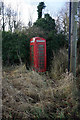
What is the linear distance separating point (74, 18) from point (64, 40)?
3.81 meters

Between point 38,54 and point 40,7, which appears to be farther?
point 40,7

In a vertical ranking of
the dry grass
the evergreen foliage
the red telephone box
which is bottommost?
the dry grass

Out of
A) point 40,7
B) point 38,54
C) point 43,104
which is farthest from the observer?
point 40,7

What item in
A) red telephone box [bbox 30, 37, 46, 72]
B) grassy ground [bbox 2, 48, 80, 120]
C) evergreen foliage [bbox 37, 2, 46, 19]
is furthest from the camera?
evergreen foliage [bbox 37, 2, 46, 19]

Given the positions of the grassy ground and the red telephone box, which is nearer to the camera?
the grassy ground

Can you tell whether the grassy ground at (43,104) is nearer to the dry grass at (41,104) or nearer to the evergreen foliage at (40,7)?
the dry grass at (41,104)

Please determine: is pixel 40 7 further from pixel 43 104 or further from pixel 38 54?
pixel 43 104

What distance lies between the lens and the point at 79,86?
391cm

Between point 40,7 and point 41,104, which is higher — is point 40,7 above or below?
above

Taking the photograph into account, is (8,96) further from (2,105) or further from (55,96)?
(55,96)

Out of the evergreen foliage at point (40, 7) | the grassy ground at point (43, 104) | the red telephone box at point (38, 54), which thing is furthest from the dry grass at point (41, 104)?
the evergreen foliage at point (40, 7)

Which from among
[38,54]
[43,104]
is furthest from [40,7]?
[43,104]

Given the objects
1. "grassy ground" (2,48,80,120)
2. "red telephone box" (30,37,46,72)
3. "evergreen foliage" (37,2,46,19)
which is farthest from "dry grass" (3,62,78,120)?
"evergreen foliage" (37,2,46,19)

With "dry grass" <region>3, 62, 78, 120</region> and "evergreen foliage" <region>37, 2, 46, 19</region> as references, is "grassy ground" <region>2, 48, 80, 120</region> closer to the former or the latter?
"dry grass" <region>3, 62, 78, 120</region>
